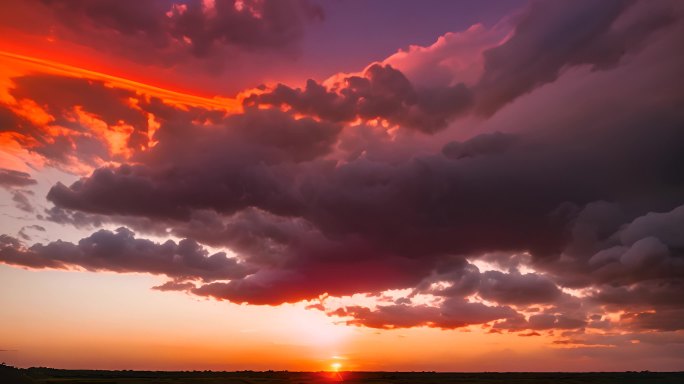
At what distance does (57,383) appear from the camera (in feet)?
614

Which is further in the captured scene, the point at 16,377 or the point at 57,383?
the point at 57,383

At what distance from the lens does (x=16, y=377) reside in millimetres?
128500

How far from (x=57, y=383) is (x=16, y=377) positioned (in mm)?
65263
